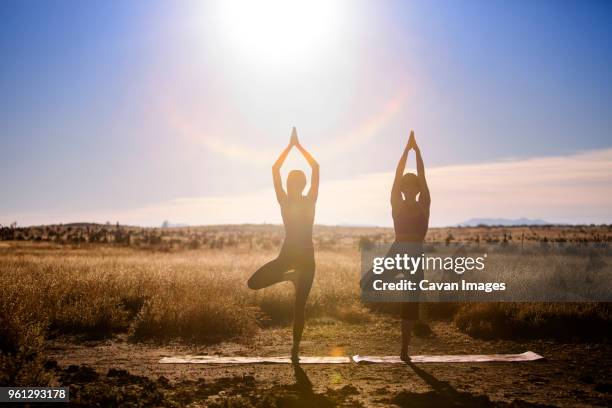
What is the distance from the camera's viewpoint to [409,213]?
7.44 m

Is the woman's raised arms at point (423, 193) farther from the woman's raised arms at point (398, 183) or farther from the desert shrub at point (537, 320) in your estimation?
the desert shrub at point (537, 320)

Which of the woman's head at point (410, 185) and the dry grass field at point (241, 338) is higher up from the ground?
the woman's head at point (410, 185)

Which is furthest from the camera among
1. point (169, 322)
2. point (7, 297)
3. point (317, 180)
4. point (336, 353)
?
point (169, 322)

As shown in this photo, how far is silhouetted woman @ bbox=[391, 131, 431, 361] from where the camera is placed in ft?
24.2

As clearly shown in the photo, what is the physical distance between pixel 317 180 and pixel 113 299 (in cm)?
625

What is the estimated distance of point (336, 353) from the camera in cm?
834

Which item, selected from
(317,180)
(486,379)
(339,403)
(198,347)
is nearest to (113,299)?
(198,347)

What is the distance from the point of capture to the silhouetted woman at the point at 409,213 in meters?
7.37

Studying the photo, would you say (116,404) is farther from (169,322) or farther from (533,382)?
(533,382)

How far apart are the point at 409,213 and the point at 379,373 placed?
235 cm

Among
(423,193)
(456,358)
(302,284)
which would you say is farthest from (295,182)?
(456,358)

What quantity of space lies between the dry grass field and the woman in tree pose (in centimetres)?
126

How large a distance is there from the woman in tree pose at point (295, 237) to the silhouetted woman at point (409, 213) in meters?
1.35

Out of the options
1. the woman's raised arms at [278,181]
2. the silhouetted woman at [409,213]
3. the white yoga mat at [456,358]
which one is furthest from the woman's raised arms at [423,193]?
the white yoga mat at [456,358]
